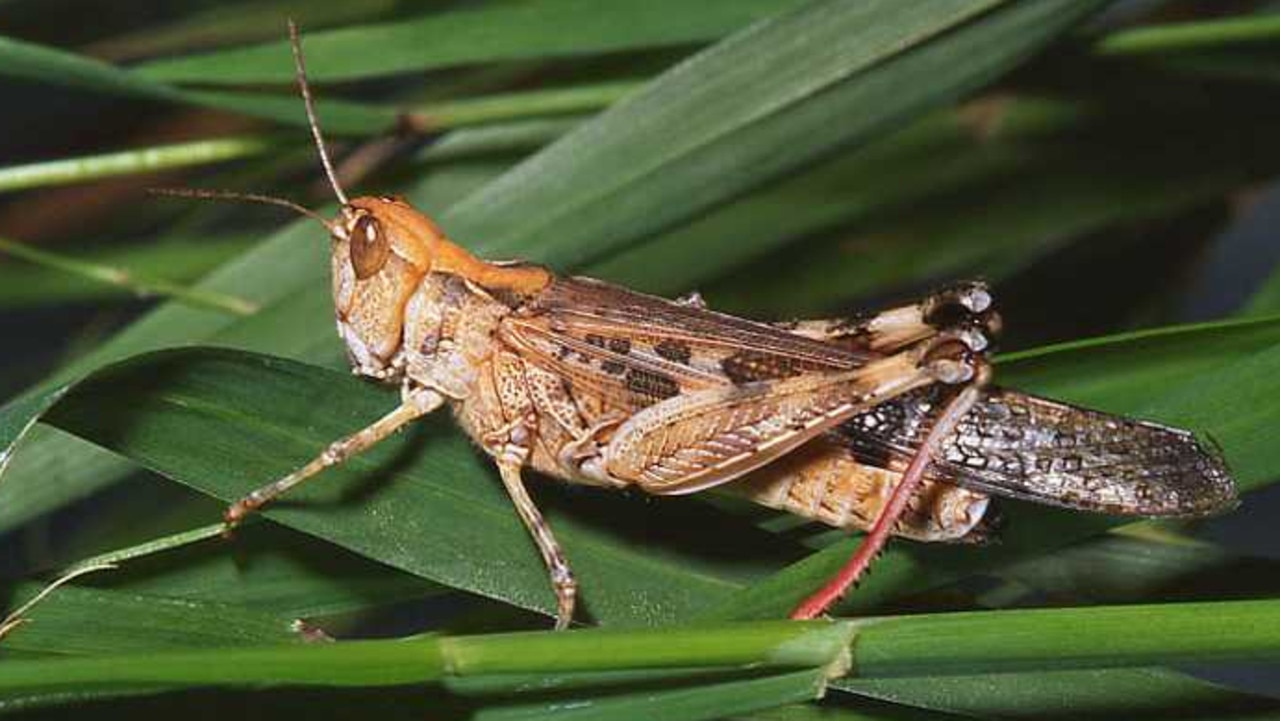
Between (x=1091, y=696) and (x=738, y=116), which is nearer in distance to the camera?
(x=1091, y=696)

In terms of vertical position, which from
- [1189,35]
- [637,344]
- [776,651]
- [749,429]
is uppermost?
[1189,35]

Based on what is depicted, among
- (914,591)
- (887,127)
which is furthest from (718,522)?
(887,127)

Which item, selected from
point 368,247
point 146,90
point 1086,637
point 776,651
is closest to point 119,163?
point 146,90

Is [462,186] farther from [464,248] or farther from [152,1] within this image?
[152,1]

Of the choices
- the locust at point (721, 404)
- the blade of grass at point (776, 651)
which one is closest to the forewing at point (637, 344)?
the locust at point (721, 404)

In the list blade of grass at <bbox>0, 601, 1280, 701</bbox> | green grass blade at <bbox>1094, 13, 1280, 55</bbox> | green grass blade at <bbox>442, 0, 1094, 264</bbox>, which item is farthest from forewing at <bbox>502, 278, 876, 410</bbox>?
green grass blade at <bbox>1094, 13, 1280, 55</bbox>

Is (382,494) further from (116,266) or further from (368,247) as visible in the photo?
(116,266)

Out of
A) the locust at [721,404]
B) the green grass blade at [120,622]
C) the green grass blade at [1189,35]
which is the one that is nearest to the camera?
the green grass blade at [120,622]

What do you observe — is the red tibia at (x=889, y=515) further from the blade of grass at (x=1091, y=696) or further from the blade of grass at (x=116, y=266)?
the blade of grass at (x=116, y=266)
